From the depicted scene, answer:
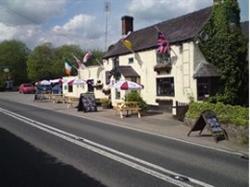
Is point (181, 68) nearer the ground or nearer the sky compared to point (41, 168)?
nearer the sky

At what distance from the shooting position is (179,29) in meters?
29.2

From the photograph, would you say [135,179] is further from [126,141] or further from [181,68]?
[181,68]

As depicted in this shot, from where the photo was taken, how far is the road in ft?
30.7

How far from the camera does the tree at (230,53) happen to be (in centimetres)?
2367

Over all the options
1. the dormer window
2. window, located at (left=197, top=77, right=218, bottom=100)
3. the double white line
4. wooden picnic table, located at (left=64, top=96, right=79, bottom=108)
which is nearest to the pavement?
window, located at (left=197, top=77, right=218, bottom=100)

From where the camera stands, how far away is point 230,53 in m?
23.7

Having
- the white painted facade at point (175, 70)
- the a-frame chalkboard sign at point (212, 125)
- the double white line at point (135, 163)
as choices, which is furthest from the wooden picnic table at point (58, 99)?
the a-frame chalkboard sign at point (212, 125)

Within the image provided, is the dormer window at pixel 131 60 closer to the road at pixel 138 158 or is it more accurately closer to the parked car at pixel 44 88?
the road at pixel 138 158

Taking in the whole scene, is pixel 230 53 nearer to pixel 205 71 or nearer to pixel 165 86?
pixel 205 71

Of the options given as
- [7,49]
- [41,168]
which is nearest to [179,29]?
[41,168]

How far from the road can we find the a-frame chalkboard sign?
1445mm

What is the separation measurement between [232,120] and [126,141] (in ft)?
13.8

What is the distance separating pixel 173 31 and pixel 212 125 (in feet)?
48.1

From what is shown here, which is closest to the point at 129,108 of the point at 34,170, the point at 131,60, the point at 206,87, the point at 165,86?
the point at 165,86
